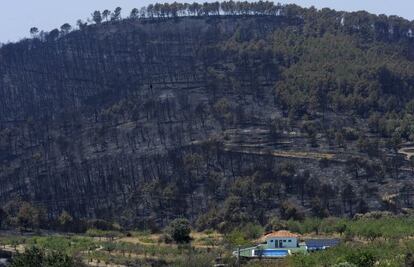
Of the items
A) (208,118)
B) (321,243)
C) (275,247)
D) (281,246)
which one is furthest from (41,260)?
(208,118)

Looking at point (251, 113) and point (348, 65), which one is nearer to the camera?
point (251, 113)

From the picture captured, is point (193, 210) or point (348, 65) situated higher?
point (348, 65)

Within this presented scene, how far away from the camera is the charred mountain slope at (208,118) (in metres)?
62.0

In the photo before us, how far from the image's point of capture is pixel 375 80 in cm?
7906

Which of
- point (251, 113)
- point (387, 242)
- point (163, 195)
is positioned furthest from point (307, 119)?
point (387, 242)

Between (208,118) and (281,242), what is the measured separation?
1247 inches

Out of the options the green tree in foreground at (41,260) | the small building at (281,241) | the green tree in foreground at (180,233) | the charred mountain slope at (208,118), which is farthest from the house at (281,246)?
the green tree in foreground at (41,260)

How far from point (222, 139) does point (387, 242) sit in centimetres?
3012

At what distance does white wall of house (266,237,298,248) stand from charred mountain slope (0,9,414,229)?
374 inches

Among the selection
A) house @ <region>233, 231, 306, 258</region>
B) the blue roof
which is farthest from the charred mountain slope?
the blue roof

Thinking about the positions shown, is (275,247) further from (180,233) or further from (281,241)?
(180,233)

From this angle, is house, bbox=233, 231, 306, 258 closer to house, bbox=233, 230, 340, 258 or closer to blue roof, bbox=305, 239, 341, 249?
house, bbox=233, 230, 340, 258

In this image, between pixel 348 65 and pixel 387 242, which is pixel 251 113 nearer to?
pixel 348 65

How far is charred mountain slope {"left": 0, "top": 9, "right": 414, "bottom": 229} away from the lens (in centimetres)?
6203
